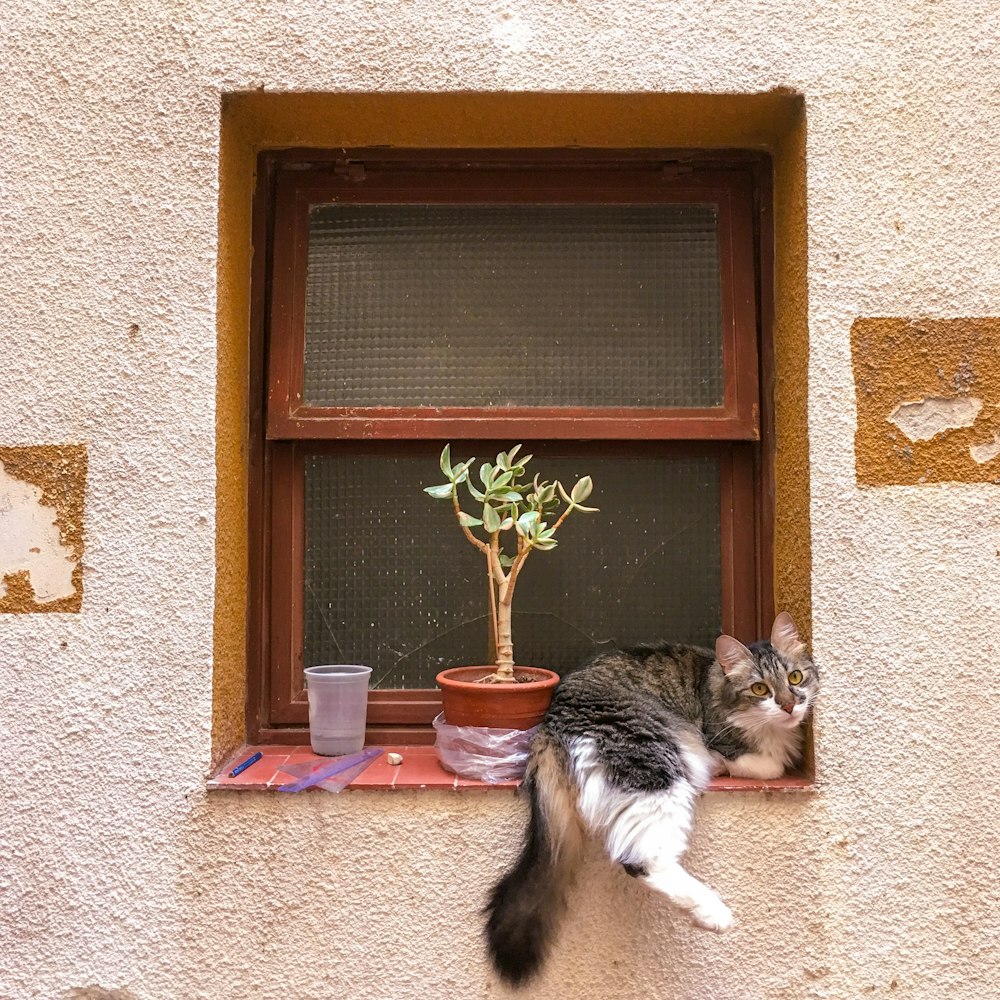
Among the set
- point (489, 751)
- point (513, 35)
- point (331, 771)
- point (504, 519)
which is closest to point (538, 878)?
point (489, 751)

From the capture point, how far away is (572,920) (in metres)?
1.55

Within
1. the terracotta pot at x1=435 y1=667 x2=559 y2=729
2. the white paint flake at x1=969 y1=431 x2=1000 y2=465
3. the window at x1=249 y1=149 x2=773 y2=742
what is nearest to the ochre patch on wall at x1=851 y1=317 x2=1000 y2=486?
the white paint flake at x1=969 y1=431 x2=1000 y2=465

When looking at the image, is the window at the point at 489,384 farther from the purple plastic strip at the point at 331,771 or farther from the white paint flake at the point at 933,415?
the white paint flake at the point at 933,415

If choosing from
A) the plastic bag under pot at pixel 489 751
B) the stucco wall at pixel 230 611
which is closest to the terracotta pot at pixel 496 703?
the plastic bag under pot at pixel 489 751

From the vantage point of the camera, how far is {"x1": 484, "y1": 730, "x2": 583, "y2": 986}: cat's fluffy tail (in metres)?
1.49

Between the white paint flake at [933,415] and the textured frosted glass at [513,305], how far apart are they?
0.39 m

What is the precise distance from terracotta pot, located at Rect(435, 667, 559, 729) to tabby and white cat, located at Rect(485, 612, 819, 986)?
4 centimetres

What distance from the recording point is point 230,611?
171 centimetres

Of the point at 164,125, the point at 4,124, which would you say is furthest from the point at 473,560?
the point at 4,124

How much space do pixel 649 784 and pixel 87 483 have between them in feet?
3.98

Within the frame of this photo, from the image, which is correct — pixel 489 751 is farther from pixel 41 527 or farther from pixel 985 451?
pixel 985 451

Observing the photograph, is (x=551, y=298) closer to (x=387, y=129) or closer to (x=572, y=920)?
(x=387, y=129)

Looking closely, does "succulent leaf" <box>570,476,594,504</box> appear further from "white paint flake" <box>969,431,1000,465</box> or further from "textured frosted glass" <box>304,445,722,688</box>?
"white paint flake" <box>969,431,1000,465</box>

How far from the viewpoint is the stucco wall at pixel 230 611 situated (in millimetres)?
Result: 1556
